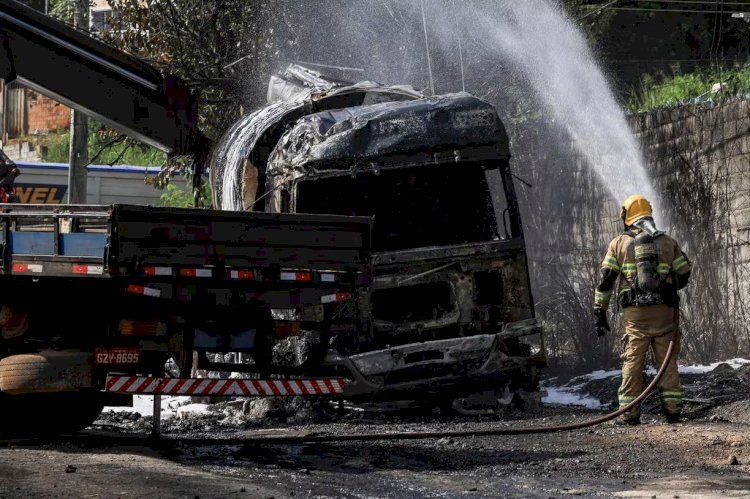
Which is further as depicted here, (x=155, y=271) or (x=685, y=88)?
(x=685, y=88)

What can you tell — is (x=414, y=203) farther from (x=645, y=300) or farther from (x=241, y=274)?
(x=241, y=274)

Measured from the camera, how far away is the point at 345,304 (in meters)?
10.9

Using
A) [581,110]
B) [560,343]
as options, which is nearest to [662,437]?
[560,343]

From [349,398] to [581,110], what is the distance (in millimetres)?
7213

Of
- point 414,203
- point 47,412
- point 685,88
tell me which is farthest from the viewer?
point 685,88

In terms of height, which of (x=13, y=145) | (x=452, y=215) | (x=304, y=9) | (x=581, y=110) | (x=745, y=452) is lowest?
(x=745, y=452)

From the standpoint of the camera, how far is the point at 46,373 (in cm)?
873

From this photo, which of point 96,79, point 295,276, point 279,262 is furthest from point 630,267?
point 96,79

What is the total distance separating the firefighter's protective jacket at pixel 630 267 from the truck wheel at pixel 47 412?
411 centimetres

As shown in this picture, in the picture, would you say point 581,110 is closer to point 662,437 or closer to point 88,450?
point 662,437

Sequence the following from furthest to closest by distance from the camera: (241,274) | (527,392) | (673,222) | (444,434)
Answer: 1. (673,222)
2. (527,392)
3. (444,434)
4. (241,274)

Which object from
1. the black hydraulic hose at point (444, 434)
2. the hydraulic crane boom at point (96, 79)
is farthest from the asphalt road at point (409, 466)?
the hydraulic crane boom at point (96, 79)

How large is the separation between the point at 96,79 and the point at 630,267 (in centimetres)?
454

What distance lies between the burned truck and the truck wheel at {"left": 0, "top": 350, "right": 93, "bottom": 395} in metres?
2.42
